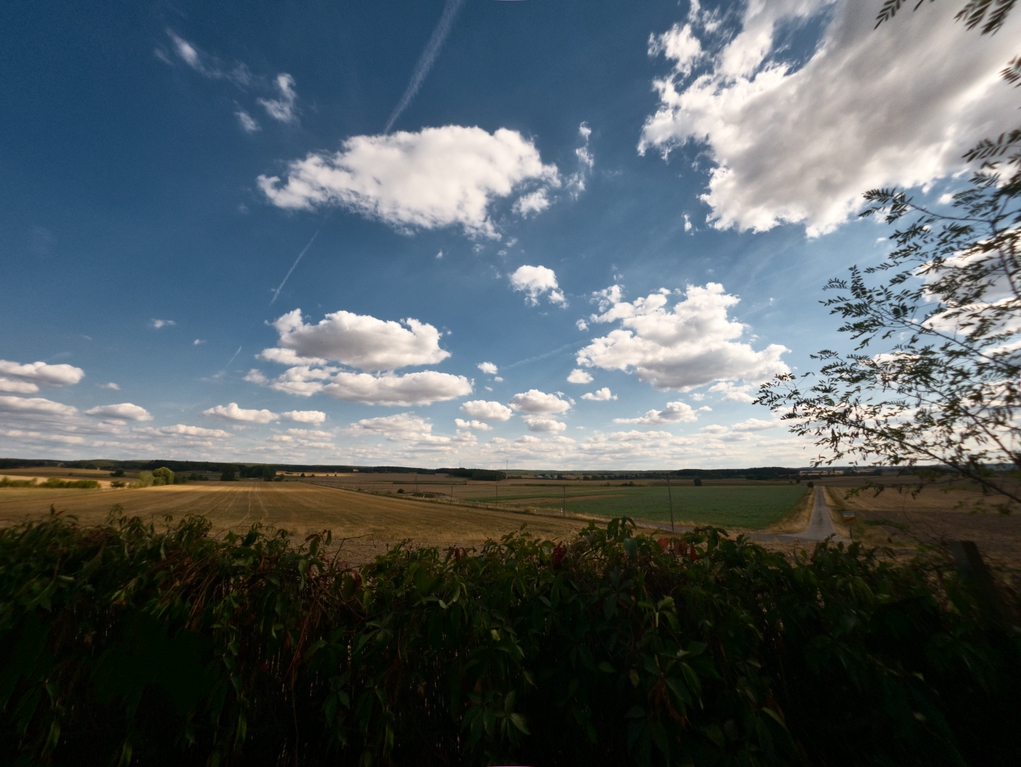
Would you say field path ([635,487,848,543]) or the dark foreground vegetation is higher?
the dark foreground vegetation

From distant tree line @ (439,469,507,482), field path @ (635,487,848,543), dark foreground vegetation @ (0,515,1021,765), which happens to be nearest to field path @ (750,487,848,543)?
field path @ (635,487,848,543)

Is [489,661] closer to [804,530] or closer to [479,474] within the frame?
[804,530]

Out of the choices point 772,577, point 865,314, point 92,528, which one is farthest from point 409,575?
point 865,314

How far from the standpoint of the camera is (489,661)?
1.69 metres

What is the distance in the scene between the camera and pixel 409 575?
6.53 ft

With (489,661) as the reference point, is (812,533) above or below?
below

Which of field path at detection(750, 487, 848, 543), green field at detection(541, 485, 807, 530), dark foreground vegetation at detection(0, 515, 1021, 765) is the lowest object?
field path at detection(750, 487, 848, 543)

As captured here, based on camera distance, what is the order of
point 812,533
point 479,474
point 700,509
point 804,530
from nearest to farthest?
1. point 812,533
2. point 804,530
3. point 700,509
4. point 479,474

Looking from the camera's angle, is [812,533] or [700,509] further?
[700,509]

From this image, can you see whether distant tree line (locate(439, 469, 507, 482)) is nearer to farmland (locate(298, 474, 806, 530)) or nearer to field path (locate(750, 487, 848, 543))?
farmland (locate(298, 474, 806, 530))

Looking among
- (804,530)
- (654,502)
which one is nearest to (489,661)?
(804,530)

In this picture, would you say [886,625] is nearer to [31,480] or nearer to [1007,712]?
[1007,712]

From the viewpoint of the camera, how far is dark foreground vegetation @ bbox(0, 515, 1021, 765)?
1.64 m

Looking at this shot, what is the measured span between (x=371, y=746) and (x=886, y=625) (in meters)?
2.22
